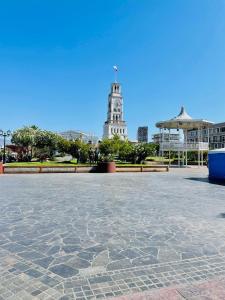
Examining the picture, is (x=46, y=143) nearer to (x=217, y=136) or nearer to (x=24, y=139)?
(x=24, y=139)

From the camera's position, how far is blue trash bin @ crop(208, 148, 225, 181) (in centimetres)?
2141

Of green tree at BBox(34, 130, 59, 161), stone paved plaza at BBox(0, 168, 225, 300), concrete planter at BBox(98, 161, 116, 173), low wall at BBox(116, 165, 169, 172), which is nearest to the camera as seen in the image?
stone paved plaza at BBox(0, 168, 225, 300)

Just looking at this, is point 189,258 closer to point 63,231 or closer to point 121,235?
point 121,235

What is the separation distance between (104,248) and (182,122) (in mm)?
31112

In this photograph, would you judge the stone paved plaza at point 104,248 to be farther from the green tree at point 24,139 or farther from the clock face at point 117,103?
the clock face at point 117,103

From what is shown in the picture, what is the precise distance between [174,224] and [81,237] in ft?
9.05

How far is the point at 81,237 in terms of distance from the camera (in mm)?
6664

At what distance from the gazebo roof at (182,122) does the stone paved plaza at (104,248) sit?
25562 millimetres

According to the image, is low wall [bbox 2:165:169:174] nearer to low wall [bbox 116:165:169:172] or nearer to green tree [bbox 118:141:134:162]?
low wall [bbox 116:165:169:172]

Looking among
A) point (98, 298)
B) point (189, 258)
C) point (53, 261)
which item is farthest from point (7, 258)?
point (189, 258)

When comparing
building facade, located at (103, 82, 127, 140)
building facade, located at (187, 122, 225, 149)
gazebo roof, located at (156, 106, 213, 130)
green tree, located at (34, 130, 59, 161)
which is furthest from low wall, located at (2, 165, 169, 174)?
building facade, located at (103, 82, 127, 140)

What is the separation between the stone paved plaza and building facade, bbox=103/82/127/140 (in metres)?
122

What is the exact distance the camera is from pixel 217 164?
872 inches

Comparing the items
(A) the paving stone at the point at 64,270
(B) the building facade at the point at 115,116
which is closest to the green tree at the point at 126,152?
(A) the paving stone at the point at 64,270
